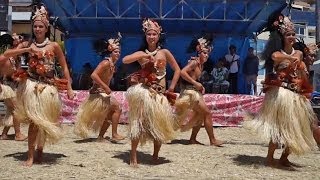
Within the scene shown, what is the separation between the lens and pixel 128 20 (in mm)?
11578

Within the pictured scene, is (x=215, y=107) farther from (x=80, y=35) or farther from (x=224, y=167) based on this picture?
(x=80, y=35)

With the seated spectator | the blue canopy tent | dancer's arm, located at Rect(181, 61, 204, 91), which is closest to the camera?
dancer's arm, located at Rect(181, 61, 204, 91)

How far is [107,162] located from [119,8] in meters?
6.75

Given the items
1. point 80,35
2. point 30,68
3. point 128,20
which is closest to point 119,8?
point 128,20

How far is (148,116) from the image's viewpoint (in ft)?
15.7

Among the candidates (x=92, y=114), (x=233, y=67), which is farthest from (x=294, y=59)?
(x=233, y=67)

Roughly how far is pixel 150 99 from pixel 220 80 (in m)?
6.49

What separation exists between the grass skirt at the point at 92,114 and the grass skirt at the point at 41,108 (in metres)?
1.71

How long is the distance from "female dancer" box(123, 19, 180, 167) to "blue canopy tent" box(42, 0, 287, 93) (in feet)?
20.0

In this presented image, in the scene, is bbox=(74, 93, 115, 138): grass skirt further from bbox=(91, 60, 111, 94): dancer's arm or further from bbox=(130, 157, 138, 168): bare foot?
bbox=(130, 157, 138, 168): bare foot

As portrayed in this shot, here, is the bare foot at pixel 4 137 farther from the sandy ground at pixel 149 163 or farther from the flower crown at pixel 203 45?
the flower crown at pixel 203 45

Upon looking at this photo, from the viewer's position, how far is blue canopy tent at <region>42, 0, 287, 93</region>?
441 inches

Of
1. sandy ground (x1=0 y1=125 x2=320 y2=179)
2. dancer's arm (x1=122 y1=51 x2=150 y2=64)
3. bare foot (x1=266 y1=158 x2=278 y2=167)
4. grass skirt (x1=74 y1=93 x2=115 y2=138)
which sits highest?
dancer's arm (x1=122 y1=51 x2=150 y2=64)

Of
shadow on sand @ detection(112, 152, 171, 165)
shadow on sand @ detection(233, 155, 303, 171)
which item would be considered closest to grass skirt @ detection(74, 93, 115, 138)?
shadow on sand @ detection(112, 152, 171, 165)
